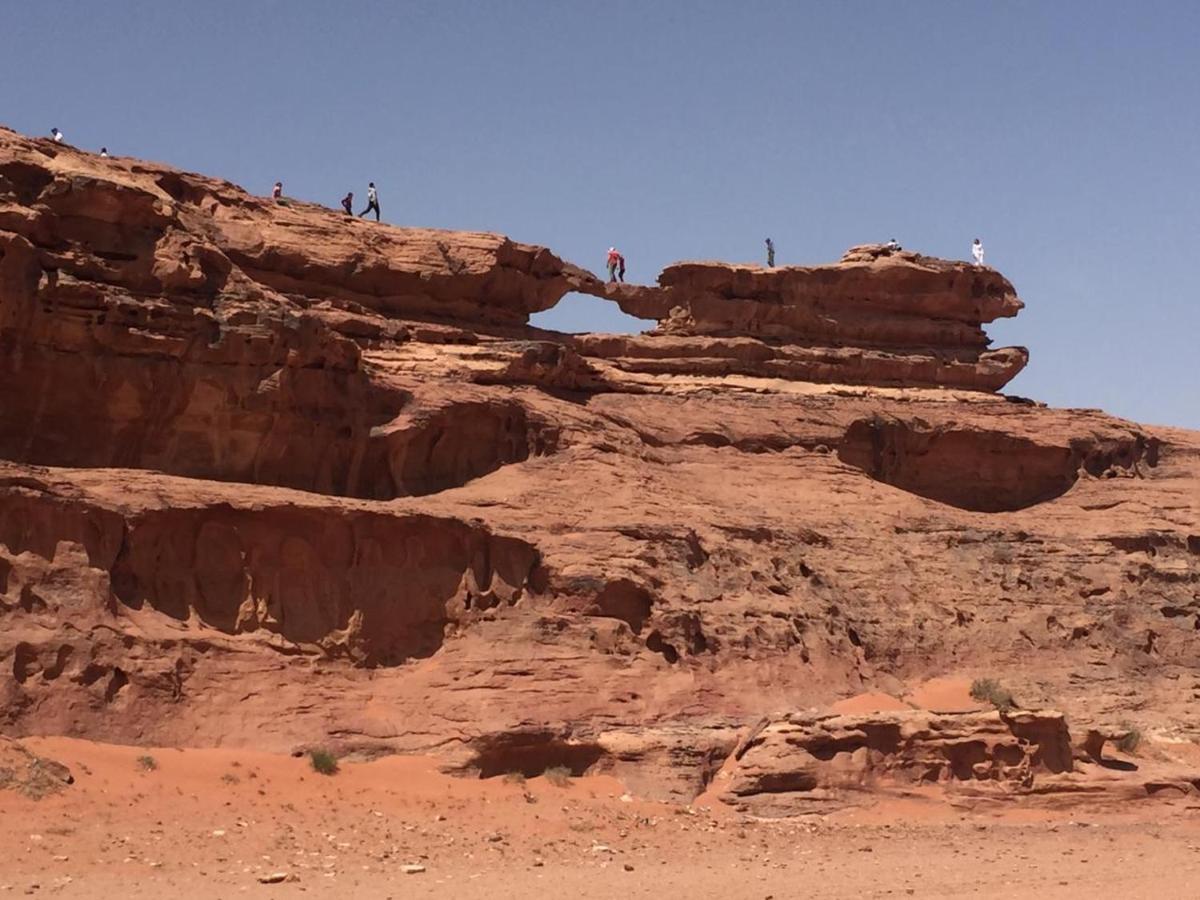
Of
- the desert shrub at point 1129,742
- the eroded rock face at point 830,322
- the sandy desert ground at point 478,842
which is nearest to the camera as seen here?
the sandy desert ground at point 478,842

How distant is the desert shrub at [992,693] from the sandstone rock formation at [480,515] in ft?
2.59

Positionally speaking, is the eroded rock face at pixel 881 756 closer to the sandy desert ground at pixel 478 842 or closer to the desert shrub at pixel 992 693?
the sandy desert ground at pixel 478 842

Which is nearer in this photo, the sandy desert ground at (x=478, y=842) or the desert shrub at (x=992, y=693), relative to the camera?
the sandy desert ground at (x=478, y=842)

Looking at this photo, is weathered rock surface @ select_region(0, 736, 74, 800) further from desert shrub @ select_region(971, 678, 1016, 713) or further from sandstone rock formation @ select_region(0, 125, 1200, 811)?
desert shrub @ select_region(971, 678, 1016, 713)

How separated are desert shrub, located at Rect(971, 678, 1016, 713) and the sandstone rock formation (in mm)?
788

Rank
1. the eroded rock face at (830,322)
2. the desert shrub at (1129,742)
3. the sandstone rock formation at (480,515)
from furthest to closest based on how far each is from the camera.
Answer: the eroded rock face at (830,322) < the desert shrub at (1129,742) < the sandstone rock formation at (480,515)

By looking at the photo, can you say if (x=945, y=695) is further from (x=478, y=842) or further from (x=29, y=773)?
(x=29, y=773)

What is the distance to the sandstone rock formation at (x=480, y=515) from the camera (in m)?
21.7

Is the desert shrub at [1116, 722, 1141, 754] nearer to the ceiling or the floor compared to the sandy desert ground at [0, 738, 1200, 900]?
nearer to the ceiling

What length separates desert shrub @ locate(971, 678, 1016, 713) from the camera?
26359mm

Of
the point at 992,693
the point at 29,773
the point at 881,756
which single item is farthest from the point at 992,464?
the point at 29,773

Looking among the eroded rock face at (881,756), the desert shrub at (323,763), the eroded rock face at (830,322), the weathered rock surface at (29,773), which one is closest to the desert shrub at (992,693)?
the eroded rock face at (881,756)

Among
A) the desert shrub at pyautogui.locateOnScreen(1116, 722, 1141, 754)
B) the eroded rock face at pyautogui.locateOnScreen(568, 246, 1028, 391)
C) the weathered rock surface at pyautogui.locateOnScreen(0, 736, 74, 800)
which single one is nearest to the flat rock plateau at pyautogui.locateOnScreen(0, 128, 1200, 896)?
the weathered rock surface at pyautogui.locateOnScreen(0, 736, 74, 800)

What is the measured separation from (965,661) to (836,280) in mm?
11629
